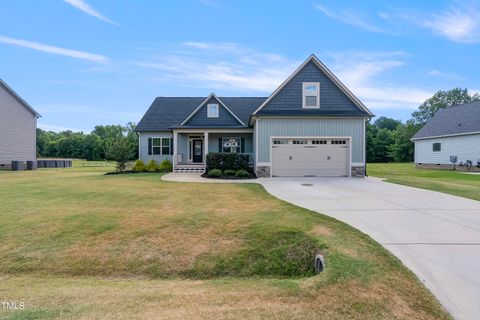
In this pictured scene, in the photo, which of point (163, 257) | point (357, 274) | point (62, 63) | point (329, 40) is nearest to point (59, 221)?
point (163, 257)

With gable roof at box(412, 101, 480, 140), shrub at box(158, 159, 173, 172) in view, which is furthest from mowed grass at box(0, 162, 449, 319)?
gable roof at box(412, 101, 480, 140)

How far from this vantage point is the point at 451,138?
1047 inches

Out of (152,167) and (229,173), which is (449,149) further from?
(152,167)

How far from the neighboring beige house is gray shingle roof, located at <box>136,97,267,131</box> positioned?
12.3 m

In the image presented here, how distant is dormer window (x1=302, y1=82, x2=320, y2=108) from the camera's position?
17.0 m

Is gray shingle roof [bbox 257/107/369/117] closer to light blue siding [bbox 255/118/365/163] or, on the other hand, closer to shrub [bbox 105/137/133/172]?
light blue siding [bbox 255/118/365/163]

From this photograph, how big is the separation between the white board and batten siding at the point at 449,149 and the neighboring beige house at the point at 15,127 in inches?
1584

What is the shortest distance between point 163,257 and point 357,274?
10.5 feet

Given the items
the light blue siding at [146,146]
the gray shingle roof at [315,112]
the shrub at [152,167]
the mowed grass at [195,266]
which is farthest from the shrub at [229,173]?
the mowed grass at [195,266]

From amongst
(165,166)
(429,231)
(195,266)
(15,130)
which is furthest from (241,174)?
(15,130)

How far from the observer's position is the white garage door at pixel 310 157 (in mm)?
17016

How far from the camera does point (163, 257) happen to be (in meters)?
5.01

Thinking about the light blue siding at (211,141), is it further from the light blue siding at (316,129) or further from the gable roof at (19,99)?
the gable roof at (19,99)

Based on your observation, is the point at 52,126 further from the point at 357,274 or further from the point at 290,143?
the point at 357,274
